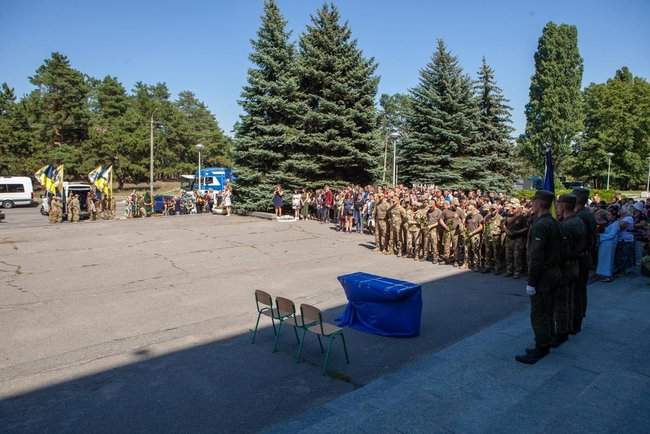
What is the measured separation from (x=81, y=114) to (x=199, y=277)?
5463 cm

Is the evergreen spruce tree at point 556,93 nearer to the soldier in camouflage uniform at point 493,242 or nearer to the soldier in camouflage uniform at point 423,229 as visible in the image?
the soldier in camouflage uniform at point 423,229

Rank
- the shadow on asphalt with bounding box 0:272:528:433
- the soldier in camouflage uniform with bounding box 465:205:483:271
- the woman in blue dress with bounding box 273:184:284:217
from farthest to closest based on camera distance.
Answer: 1. the woman in blue dress with bounding box 273:184:284:217
2. the soldier in camouflage uniform with bounding box 465:205:483:271
3. the shadow on asphalt with bounding box 0:272:528:433

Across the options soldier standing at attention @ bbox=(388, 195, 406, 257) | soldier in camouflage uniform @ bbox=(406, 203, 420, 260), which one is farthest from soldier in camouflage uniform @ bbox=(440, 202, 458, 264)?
soldier standing at attention @ bbox=(388, 195, 406, 257)

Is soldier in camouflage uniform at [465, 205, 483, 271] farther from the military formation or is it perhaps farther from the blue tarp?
the blue tarp

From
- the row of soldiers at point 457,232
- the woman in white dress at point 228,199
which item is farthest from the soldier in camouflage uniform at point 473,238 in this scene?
the woman in white dress at point 228,199

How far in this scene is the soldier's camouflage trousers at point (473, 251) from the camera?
13.4 m

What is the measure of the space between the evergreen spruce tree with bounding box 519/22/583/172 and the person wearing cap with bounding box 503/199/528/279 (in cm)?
4733

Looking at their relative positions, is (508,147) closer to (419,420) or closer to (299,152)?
(299,152)

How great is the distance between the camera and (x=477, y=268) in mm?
13422

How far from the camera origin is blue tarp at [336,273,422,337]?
309 inches

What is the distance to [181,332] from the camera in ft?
27.4

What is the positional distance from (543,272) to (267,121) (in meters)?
22.4

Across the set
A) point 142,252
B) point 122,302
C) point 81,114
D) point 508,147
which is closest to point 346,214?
point 142,252

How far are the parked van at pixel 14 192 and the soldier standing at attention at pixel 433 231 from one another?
3989 cm
